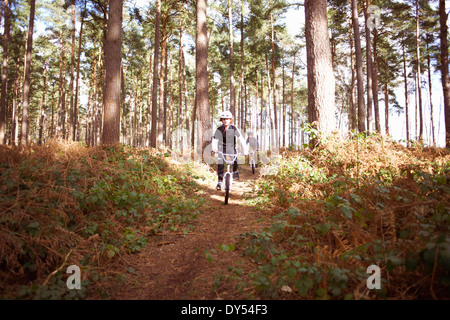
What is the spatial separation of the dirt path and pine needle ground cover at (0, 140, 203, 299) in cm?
21

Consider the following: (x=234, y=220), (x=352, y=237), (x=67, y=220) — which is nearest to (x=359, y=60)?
(x=234, y=220)

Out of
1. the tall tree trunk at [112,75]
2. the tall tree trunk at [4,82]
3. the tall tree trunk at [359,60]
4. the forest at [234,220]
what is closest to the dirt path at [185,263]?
the forest at [234,220]

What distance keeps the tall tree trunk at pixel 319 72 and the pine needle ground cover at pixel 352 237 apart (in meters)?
1.30

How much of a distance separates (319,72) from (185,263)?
6393 millimetres

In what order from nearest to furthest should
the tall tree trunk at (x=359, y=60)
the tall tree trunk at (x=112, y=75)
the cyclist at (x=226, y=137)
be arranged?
the cyclist at (x=226, y=137) → the tall tree trunk at (x=112, y=75) → the tall tree trunk at (x=359, y=60)

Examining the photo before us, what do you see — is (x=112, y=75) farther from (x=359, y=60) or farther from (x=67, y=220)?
(x=359, y=60)

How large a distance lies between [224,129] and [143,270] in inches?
178

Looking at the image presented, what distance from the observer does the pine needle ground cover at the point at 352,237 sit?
1.99m

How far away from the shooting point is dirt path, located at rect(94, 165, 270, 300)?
2.47 meters

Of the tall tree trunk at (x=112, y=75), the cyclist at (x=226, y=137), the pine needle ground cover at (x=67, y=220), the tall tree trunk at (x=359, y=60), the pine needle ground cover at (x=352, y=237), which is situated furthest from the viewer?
the tall tree trunk at (x=359, y=60)

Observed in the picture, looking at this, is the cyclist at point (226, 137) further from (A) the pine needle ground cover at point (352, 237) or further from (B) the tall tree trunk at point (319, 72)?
(B) the tall tree trunk at point (319, 72)
